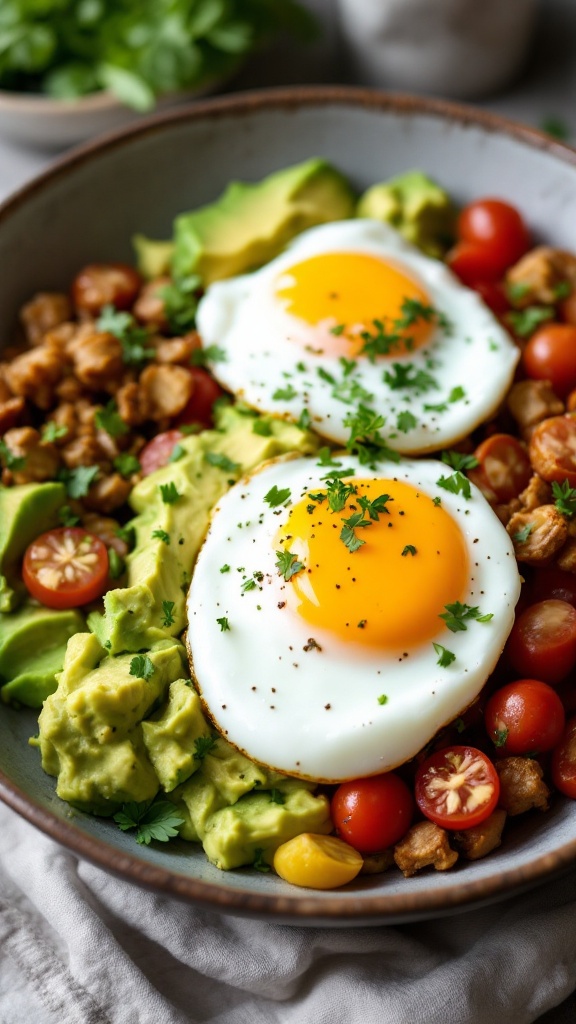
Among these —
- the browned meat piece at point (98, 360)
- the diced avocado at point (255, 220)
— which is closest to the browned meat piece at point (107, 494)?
the browned meat piece at point (98, 360)

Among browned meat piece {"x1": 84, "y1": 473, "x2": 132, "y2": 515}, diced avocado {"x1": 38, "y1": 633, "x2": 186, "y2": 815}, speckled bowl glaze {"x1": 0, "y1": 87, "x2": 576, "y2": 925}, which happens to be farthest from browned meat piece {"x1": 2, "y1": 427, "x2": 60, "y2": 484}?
diced avocado {"x1": 38, "y1": 633, "x2": 186, "y2": 815}

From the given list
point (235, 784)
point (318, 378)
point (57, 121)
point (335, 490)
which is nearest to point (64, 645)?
point (235, 784)

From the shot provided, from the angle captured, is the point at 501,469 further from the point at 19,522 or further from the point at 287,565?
the point at 19,522

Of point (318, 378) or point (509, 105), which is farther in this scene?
point (509, 105)

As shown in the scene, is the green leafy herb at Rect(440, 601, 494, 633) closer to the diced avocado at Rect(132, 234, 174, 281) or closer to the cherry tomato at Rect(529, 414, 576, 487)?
the cherry tomato at Rect(529, 414, 576, 487)

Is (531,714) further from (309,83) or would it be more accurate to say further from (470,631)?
(309,83)

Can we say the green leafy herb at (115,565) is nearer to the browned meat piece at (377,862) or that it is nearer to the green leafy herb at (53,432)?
the green leafy herb at (53,432)
